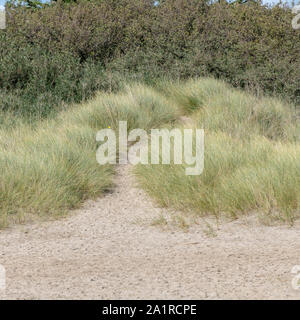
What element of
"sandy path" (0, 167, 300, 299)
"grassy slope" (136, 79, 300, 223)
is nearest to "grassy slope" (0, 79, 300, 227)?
"grassy slope" (136, 79, 300, 223)

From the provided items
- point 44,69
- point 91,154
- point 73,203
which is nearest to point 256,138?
point 91,154

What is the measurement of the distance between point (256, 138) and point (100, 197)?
2.58m

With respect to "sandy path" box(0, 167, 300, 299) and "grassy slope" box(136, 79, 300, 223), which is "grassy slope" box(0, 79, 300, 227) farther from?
"sandy path" box(0, 167, 300, 299)

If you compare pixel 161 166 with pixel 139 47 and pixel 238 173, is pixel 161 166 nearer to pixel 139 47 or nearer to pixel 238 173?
pixel 238 173

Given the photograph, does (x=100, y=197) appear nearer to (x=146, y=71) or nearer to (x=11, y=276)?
(x=11, y=276)

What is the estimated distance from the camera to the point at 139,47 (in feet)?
40.2

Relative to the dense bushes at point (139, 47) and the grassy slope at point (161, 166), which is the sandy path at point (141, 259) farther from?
the dense bushes at point (139, 47)

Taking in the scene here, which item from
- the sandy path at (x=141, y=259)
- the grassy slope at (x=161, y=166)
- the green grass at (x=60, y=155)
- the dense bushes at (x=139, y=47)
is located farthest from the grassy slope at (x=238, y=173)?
the dense bushes at (x=139, y=47)

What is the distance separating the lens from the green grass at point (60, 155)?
225 inches

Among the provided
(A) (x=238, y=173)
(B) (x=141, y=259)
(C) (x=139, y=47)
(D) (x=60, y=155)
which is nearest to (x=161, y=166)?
(A) (x=238, y=173)

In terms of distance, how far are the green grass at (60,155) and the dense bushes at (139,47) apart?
1.36 metres

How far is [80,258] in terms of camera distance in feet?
14.4

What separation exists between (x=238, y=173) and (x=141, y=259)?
7.16 ft

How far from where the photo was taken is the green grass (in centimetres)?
573
